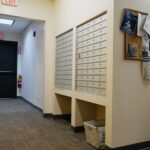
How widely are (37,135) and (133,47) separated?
81.1 inches

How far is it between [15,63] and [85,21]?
5.51 meters

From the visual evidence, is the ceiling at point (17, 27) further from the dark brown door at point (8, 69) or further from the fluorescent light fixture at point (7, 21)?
the dark brown door at point (8, 69)

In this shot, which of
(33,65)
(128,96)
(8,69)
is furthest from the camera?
(8,69)

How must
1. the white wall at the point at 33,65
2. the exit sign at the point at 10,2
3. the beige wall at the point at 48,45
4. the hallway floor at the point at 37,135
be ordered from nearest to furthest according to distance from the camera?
the hallway floor at the point at 37,135
the exit sign at the point at 10,2
the beige wall at the point at 48,45
the white wall at the point at 33,65

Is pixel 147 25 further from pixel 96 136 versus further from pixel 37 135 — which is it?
pixel 37 135

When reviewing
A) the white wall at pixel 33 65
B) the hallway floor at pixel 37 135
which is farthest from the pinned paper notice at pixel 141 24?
the white wall at pixel 33 65

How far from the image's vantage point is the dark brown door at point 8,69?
7.76 metres

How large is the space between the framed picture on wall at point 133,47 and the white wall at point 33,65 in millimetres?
2859

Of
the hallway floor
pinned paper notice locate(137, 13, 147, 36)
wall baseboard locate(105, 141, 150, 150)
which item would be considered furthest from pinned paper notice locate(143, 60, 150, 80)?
the hallway floor

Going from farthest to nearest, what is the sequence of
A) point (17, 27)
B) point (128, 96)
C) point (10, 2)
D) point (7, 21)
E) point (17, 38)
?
point (17, 38)
point (17, 27)
point (7, 21)
point (10, 2)
point (128, 96)

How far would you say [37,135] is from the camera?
3277 mm

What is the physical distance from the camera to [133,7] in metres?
2.61

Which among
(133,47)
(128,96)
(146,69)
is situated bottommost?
(128,96)

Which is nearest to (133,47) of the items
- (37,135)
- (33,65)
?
(37,135)
